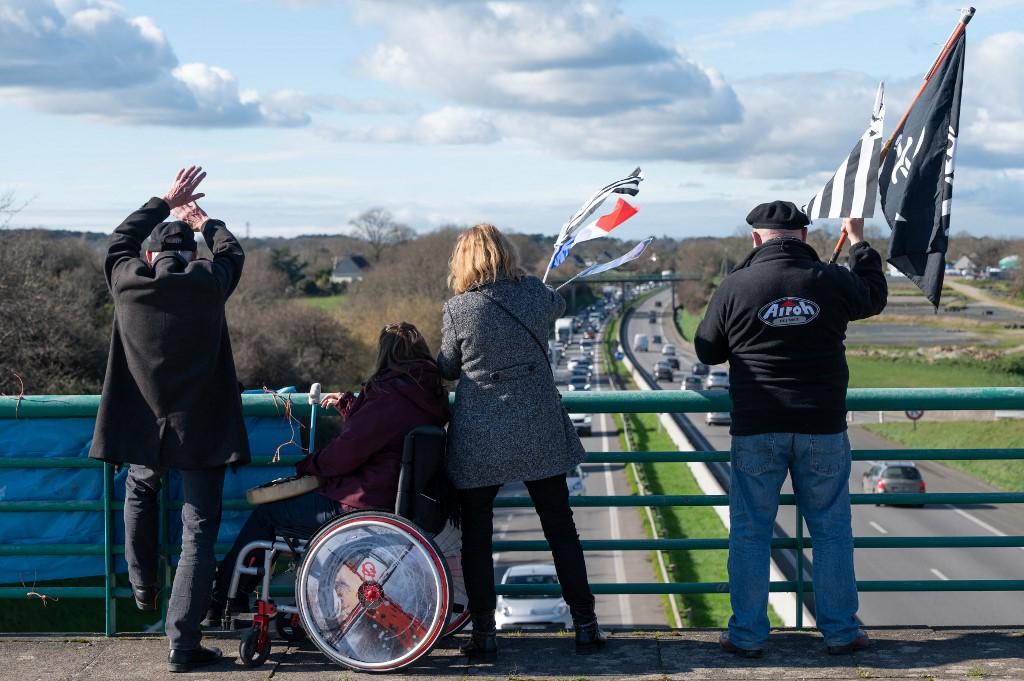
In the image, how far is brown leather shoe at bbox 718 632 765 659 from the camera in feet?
16.8

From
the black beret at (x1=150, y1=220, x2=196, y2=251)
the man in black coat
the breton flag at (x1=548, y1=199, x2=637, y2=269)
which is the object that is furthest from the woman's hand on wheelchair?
the breton flag at (x1=548, y1=199, x2=637, y2=269)

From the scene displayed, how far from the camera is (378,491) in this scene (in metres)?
4.92

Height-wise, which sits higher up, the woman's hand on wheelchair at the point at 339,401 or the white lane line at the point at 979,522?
the woman's hand on wheelchair at the point at 339,401

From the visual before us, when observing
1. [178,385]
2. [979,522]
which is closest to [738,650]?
[178,385]

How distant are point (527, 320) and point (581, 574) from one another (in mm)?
1218

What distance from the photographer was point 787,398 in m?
4.86

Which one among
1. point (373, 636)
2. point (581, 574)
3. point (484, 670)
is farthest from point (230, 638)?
point (581, 574)

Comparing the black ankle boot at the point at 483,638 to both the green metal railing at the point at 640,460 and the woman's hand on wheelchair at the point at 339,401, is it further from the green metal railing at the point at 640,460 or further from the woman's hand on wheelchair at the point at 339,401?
the woman's hand on wheelchair at the point at 339,401

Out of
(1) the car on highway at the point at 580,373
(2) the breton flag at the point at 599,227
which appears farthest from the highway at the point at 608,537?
(1) the car on highway at the point at 580,373

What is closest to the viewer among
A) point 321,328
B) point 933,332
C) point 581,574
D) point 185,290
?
point 185,290

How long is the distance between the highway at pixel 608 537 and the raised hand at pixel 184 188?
1638 cm

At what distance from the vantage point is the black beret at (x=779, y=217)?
4930mm

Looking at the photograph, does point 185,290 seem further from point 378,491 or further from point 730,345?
point 730,345

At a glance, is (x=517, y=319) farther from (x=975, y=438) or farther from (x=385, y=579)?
(x=975, y=438)
